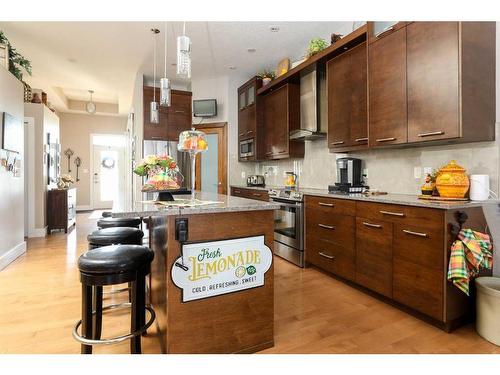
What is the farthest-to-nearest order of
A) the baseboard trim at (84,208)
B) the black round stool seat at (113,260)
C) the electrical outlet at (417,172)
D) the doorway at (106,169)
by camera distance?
the doorway at (106,169)
the baseboard trim at (84,208)
the electrical outlet at (417,172)
the black round stool seat at (113,260)

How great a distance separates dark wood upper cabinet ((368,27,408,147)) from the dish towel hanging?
37.9 inches

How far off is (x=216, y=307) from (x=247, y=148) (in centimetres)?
408

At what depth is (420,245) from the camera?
88.7 inches

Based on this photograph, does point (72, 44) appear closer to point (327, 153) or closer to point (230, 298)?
point (327, 153)

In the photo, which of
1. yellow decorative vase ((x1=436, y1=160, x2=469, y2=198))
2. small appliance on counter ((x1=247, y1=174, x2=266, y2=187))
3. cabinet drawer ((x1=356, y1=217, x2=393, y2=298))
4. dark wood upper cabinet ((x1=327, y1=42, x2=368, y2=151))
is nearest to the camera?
yellow decorative vase ((x1=436, y1=160, x2=469, y2=198))

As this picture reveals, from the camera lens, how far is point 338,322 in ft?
7.56

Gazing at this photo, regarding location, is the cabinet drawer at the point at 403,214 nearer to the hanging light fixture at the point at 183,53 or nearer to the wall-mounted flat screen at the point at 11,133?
the hanging light fixture at the point at 183,53

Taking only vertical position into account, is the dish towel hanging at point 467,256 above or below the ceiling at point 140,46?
below

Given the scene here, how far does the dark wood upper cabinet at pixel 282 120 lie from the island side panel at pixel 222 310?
2825mm

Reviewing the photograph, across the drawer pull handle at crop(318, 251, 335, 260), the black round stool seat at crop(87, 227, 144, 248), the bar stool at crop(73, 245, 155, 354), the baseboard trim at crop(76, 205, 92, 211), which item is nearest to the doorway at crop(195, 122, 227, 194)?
the drawer pull handle at crop(318, 251, 335, 260)

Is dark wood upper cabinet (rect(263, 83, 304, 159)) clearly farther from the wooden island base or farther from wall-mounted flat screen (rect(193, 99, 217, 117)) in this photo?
the wooden island base

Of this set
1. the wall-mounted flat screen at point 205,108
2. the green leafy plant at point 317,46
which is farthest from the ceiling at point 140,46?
the wall-mounted flat screen at point 205,108

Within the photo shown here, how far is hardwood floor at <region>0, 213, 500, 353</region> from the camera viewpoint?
6.46 feet

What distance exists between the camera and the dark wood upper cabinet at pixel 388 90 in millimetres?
2674
